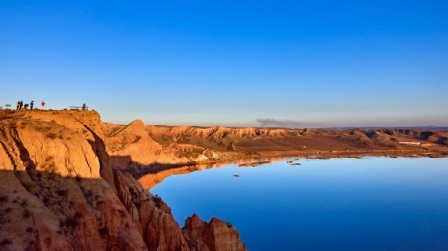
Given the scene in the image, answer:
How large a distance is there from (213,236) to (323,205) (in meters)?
38.2

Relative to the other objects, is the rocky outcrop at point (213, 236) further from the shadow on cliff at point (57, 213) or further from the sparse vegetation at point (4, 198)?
the sparse vegetation at point (4, 198)

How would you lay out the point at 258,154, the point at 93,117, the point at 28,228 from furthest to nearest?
1. the point at 258,154
2. the point at 93,117
3. the point at 28,228

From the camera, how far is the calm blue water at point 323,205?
42656 millimetres

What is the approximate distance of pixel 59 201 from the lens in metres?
17.8

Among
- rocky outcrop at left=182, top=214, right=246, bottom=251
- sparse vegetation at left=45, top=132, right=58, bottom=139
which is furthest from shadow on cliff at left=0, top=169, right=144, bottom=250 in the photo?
rocky outcrop at left=182, top=214, right=246, bottom=251

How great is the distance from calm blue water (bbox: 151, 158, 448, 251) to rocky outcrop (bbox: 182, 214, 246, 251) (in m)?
12.5

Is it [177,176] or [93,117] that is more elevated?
[93,117]

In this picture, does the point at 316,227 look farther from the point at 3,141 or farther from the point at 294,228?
the point at 3,141

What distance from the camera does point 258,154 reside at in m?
152

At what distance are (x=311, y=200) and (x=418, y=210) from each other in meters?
16.7

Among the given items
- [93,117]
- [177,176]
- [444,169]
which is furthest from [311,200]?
[444,169]

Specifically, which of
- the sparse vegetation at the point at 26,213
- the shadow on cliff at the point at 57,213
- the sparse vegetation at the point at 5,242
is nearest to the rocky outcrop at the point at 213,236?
the shadow on cliff at the point at 57,213

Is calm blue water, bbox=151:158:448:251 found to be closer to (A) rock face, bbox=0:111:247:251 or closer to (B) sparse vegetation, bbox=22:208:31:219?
(A) rock face, bbox=0:111:247:251

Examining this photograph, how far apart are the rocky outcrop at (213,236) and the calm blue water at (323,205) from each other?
1254 centimetres
